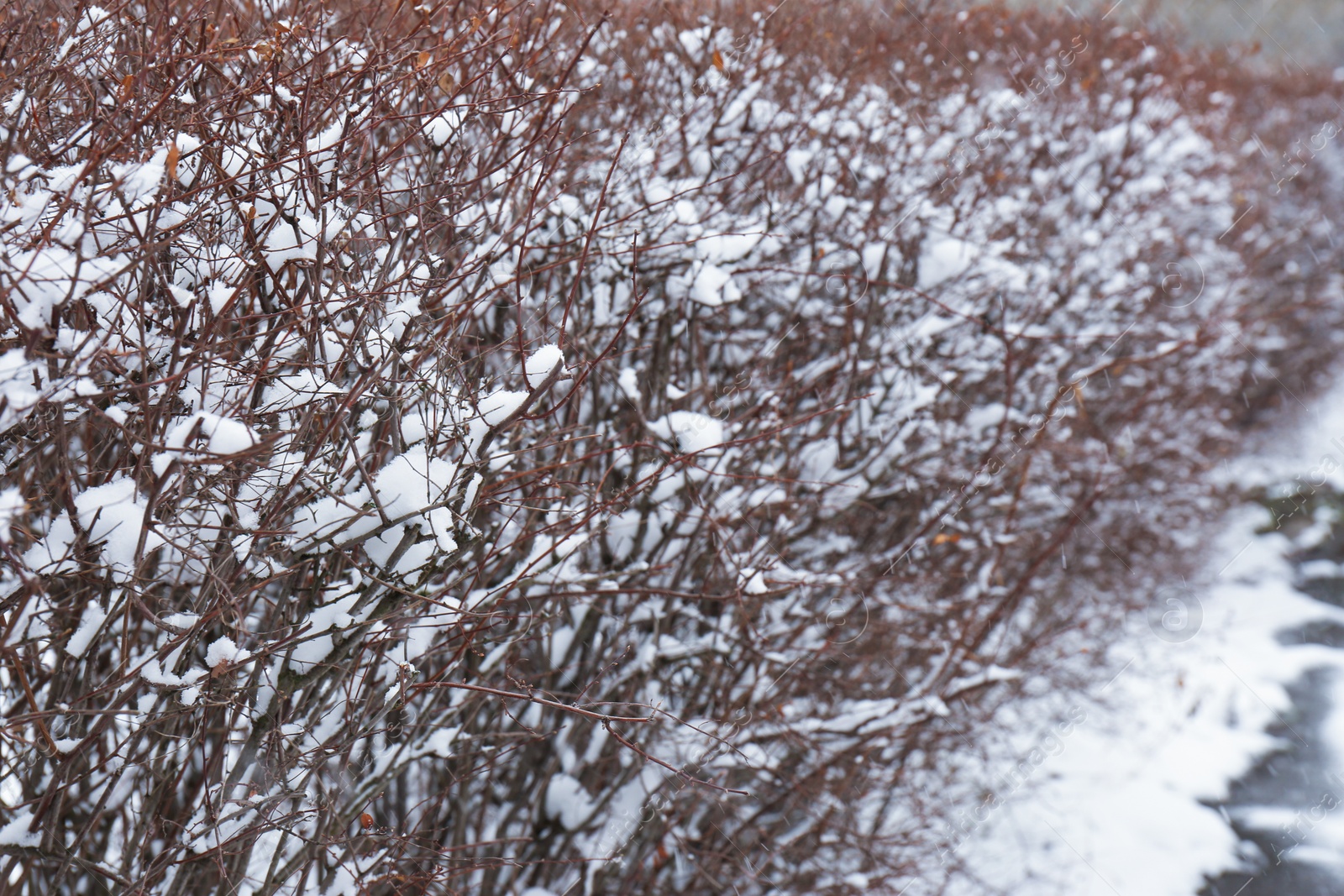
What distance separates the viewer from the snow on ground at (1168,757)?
5551 mm

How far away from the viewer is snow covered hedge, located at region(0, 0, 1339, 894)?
200 centimetres

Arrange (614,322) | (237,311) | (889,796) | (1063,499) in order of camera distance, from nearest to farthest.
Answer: (237,311) < (614,322) < (889,796) < (1063,499)

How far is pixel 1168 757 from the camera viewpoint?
6.45 metres

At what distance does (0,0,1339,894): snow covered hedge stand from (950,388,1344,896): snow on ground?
55 centimetres

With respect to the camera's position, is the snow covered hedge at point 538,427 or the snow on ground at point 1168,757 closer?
the snow covered hedge at point 538,427

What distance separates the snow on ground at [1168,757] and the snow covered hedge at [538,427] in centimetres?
55

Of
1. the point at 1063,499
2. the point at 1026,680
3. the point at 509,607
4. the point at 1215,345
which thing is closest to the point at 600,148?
the point at 509,607

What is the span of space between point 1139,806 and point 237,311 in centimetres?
624

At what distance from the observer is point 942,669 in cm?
411

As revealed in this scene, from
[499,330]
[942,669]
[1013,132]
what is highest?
[1013,132]

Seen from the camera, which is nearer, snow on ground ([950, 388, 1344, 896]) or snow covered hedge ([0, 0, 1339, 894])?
snow covered hedge ([0, 0, 1339, 894])

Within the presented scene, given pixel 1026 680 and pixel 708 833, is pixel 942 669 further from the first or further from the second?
pixel 1026 680

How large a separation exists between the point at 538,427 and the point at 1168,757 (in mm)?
5643

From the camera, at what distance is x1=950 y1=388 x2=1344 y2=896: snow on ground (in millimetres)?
5551
